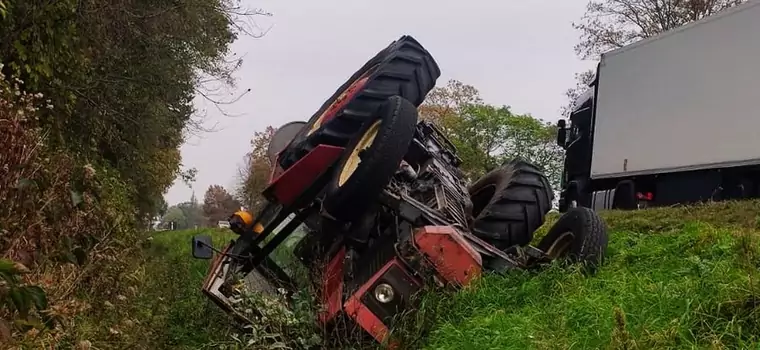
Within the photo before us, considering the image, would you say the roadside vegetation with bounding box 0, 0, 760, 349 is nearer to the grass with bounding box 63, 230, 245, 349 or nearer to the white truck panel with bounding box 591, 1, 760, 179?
the grass with bounding box 63, 230, 245, 349

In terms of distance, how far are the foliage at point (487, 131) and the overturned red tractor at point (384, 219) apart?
38278 mm

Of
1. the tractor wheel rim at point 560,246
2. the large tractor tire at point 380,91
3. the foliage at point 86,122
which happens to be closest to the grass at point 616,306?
the tractor wheel rim at point 560,246

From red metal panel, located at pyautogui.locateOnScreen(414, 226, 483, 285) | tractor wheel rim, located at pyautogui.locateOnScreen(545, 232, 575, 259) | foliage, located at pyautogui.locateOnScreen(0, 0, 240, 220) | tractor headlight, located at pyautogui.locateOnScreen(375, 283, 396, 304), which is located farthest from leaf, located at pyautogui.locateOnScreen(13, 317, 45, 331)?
tractor wheel rim, located at pyautogui.locateOnScreen(545, 232, 575, 259)

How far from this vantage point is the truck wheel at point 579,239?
5.22 metres

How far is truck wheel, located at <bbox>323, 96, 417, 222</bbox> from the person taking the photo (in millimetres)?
4961

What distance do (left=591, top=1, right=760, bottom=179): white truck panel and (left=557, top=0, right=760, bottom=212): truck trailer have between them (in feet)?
0.05

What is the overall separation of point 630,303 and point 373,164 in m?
1.78

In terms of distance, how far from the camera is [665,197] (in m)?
11.8

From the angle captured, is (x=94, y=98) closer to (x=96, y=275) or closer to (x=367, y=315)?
(x=96, y=275)

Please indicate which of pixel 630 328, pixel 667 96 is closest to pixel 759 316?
pixel 630 328

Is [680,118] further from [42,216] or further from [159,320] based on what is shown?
[42,216]

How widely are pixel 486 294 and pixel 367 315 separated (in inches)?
30.1

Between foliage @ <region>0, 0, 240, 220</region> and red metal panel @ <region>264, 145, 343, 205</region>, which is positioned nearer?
red metal panel @ <region>264, 145, 343, 205</region>

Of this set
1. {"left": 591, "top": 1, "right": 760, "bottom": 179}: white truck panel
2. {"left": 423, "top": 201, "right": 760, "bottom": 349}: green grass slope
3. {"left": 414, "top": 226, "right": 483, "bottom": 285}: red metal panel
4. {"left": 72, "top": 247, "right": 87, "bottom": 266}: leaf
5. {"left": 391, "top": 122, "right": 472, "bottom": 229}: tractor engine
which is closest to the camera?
{"left": 423, "top": 201, "right": 760, "bottom": 349}: green grass slope
